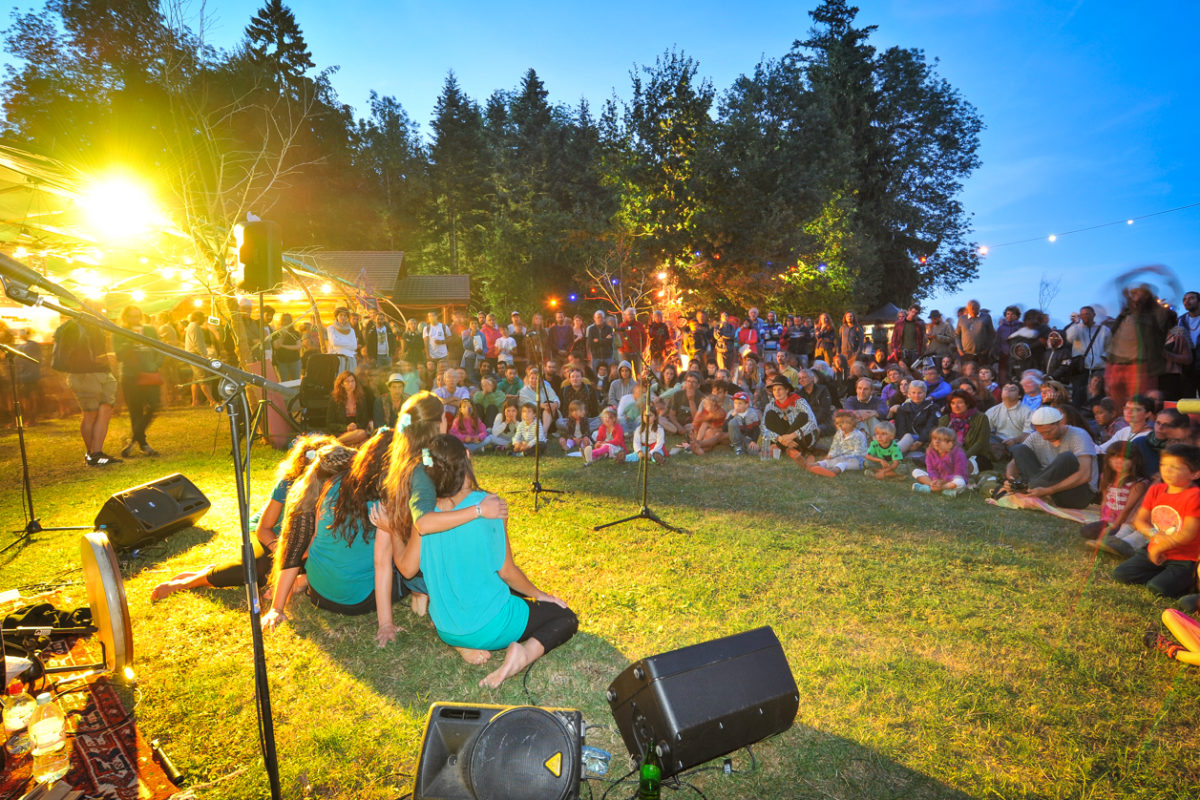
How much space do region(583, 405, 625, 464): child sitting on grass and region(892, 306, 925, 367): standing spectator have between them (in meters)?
7.16

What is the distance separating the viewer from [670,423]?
32.2 feet

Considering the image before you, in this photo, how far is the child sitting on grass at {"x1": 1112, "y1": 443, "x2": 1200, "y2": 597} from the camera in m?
4.00

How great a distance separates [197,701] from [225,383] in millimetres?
2180

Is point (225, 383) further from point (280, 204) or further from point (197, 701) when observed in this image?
point (280, 204)

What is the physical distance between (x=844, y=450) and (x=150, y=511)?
8079 mm

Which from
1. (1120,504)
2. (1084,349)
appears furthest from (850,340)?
(1120,504)

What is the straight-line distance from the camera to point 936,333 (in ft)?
37.5

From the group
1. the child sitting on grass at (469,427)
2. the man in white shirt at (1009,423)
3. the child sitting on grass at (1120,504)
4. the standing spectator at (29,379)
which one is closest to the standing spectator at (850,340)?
the man in white shirt at (1009,423)

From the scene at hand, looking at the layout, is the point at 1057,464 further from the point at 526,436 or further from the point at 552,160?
the point at 552,160

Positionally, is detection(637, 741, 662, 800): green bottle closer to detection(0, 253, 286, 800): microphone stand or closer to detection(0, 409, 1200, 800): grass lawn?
detection(0, 409, 1200, 800): grass lawn

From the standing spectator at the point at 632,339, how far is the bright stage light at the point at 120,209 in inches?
345

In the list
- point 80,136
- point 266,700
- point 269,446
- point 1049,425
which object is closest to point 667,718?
point 266,700

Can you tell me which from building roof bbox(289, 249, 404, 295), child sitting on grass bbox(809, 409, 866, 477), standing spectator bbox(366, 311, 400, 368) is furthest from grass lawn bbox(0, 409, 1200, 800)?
building roof bbox(289, 249, 404, 295)

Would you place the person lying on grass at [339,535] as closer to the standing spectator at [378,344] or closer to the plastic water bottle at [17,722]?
the plastic water bottle at [17,722]
